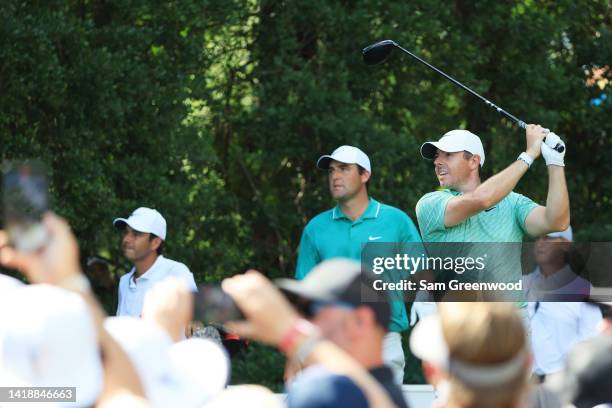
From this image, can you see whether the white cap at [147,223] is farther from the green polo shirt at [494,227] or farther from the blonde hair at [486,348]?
the blonde hair at [486,348]

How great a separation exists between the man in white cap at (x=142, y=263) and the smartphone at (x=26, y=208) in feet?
11.0

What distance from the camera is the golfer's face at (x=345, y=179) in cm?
623

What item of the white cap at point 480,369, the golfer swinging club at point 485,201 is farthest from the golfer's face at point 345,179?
the white cap at point 480,369

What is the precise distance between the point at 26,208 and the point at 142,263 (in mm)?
4050

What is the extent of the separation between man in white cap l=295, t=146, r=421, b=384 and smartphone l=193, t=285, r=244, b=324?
296 cm

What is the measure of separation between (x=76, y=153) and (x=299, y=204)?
2767 millimetres

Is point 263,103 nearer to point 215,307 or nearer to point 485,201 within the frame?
point 485,201

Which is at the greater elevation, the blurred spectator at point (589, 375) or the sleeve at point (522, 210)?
the sleeve at point (522, 210)

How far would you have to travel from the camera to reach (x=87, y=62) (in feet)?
29.0

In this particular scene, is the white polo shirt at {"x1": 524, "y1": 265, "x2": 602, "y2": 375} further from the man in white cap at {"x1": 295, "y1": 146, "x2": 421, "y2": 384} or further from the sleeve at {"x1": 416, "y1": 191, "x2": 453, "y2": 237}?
the sleeve at {"x1": 416, "y1": 191, "x2": 453, "y2": 237}

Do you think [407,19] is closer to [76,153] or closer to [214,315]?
[76,153]

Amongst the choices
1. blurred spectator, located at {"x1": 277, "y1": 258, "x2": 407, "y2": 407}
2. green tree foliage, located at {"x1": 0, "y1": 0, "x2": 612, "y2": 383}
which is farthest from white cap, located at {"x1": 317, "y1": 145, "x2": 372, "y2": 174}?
blurred spectator, located at {"x1": 277, "y1": 258, "x2": 407, "y2": 407}

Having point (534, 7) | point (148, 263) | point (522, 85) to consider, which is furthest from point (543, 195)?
point (148, 263)

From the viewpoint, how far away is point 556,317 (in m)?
6.64
